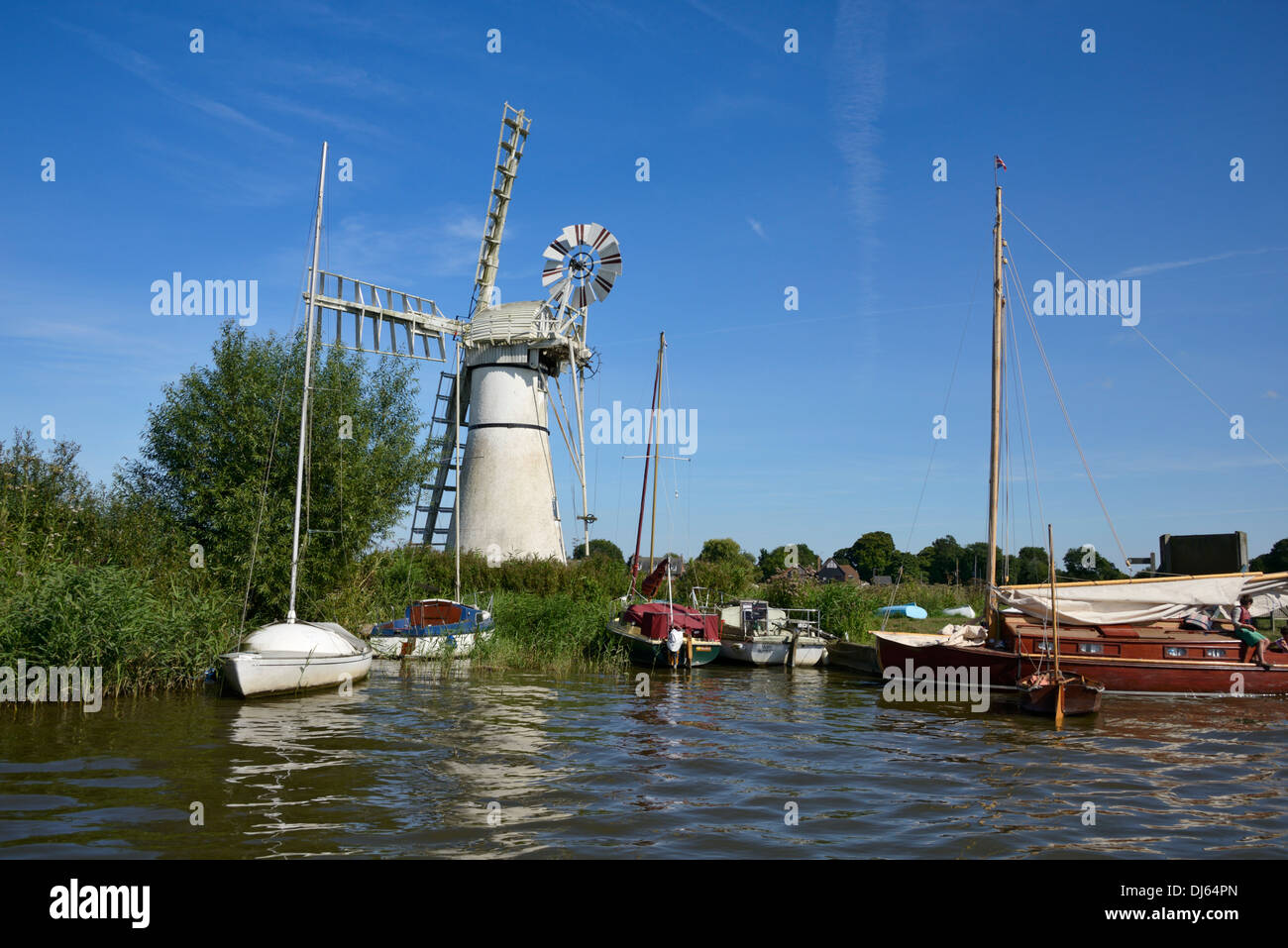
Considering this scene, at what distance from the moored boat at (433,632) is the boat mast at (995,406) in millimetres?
15439

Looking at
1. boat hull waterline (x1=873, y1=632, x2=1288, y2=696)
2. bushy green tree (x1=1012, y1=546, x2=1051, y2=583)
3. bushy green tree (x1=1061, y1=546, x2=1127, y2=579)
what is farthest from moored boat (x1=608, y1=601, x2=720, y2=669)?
bushy green tree (x1=1012, y1=546, x2=1051, y2=583)

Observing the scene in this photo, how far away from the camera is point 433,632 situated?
26688 mm

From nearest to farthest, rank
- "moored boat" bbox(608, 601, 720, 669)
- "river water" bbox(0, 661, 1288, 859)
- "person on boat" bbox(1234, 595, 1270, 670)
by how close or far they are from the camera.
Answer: "river water" bbox(0, 661, 1288, 859)
"person on boat" bbox(1234, 595, 1270, 670)
"moored boat" bbox(608, 601, 720, 669)

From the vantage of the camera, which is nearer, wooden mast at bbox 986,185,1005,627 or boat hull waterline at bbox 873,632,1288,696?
boat hull waterline at bbox 873,632,1288,696

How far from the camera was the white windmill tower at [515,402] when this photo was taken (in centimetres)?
3981

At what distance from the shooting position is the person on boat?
76.2 ft

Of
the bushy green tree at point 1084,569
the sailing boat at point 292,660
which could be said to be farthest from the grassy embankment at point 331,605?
the bushy green tree at point 1084,569

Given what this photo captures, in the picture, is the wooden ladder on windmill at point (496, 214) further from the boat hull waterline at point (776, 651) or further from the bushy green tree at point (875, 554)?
the bushy green tree at point (875, 554)

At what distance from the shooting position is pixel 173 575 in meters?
22.0

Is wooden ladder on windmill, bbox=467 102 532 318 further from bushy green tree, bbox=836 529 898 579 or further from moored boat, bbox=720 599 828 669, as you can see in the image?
bushy green tree, bbox=836 529 898 579

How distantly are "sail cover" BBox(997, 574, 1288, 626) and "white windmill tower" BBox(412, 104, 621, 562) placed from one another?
21.8m
